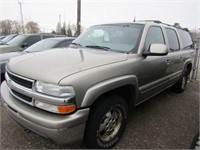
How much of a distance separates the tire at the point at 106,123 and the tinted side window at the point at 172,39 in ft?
7.00

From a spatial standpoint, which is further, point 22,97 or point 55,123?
point 22,97

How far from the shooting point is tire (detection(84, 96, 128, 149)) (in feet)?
6.81

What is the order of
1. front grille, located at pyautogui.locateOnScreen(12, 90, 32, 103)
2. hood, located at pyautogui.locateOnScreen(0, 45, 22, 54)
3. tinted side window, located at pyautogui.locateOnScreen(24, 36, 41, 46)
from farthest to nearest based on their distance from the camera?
tinted side window, located at pyautogui.locateOnScreen(24, 36, 41, 46)
hood, located at pyautogui.locateOnScreen(0, 45, 22, 54)
front grille, located at pyautogui.locateOnScreen(12, 90, 32, 103)

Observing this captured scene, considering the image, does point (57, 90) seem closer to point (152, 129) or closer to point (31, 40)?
point (152, 129)

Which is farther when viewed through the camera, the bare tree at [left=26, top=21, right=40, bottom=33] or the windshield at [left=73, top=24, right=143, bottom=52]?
the bare tree at [left=26, top=21, right=40, bottom=33]

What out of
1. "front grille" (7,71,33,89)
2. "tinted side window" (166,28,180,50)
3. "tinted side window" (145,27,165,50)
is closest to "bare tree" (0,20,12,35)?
"tinted side window" (166,28,180,50)

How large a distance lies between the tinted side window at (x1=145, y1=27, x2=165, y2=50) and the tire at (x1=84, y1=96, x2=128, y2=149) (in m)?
1.19

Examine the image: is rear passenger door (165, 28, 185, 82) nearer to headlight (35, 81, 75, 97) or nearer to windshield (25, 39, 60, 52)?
headlight (35, 81, 75, 97)

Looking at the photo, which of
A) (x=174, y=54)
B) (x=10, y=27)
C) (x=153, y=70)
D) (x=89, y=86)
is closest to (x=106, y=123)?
(x=89, y=86)

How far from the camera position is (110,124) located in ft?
7.95

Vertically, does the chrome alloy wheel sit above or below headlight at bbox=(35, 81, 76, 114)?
below

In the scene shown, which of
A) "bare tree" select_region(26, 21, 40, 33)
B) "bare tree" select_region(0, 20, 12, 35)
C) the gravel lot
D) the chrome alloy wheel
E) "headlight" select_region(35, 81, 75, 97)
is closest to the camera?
"headlight" select_region(35, 81, 75, 97)

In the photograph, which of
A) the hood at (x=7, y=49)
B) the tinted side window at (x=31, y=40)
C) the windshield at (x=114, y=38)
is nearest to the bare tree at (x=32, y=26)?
the tinted side window at (x=31, y=40)

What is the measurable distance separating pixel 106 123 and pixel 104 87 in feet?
2.00
